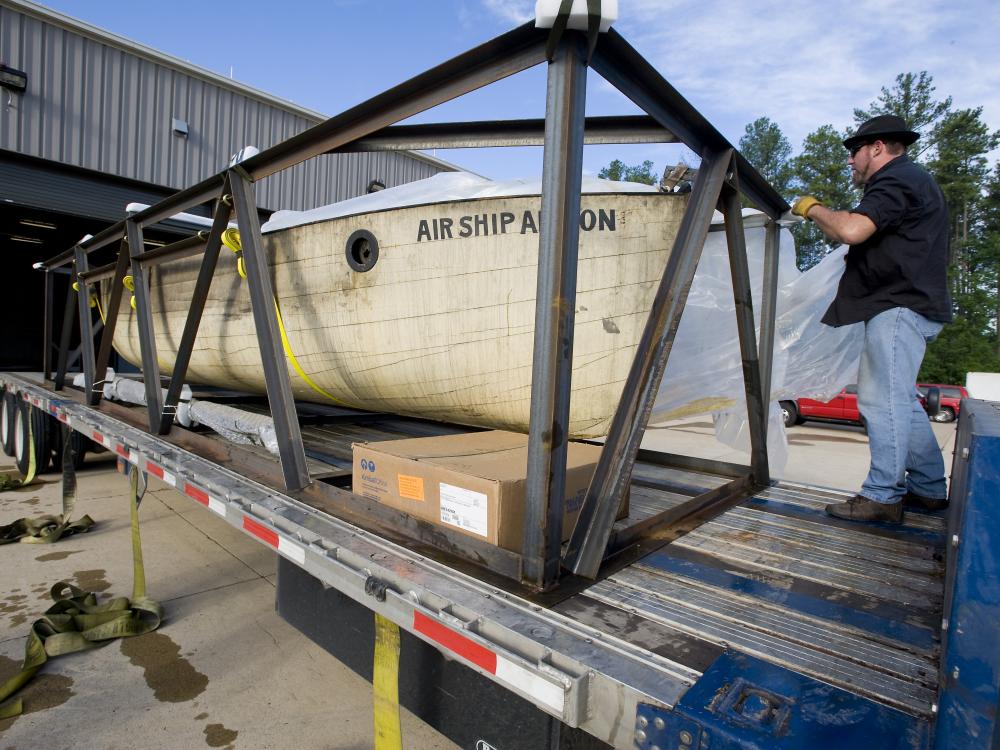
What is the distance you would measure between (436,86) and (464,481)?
1.08 metres

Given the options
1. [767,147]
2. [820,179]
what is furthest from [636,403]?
[767,147]

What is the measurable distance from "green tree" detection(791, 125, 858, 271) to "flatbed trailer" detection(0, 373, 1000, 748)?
38.5 m

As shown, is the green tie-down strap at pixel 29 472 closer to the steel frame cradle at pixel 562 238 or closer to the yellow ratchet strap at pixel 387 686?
the steel frame cradle at pixel 562 238

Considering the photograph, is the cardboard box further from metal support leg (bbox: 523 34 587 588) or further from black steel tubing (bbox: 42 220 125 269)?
black steel tubing (bbox: 42 220 125 269)

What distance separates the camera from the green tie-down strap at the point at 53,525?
157 inches

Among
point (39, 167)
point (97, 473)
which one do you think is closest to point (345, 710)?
point (97, 473)

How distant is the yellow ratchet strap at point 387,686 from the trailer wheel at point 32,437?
5.46 metres

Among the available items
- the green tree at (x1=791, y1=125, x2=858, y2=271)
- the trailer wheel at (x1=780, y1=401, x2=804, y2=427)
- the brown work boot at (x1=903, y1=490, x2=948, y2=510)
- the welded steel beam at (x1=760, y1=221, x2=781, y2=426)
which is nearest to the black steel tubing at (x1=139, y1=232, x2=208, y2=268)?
the welded steel beam at (x1=760, y1=221, x2=781, y2=426)

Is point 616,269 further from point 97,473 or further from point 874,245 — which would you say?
point 97,473

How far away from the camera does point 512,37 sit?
143 centimetres

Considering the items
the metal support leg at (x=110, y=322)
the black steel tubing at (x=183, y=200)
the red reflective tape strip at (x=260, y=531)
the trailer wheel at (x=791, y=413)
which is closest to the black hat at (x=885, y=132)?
the red reflective tape strip at (x=260, y=531)

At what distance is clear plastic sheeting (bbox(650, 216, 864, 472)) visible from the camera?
2.64 metres

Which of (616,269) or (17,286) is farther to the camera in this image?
(17,286)

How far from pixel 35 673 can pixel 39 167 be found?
29.3 feet
